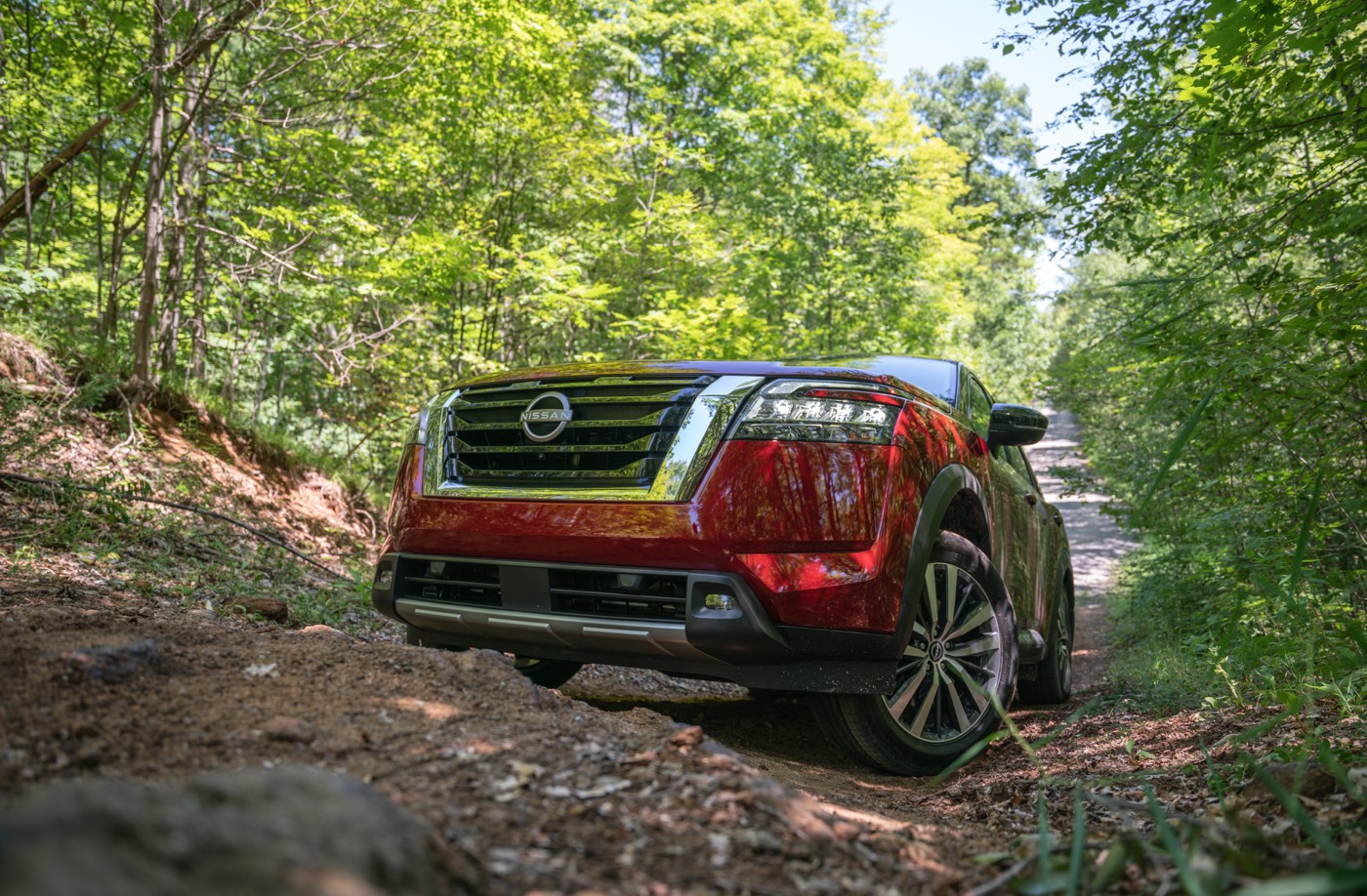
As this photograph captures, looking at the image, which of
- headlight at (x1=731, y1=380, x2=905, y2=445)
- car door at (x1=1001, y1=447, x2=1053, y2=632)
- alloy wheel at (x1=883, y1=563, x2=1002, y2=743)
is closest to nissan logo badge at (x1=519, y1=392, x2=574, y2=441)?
headlight at (x1=731, y1=380, x2=905, y2=445)

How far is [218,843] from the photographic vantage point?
1021 millimetres

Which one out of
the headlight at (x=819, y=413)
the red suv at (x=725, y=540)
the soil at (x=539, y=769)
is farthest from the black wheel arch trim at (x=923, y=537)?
the soil at (x=539, y=769)

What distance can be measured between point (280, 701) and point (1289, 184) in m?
6.13

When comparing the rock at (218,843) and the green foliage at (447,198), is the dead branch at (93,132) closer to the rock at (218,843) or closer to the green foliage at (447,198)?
the green foliage at (447,198)

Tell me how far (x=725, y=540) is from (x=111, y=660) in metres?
1.62

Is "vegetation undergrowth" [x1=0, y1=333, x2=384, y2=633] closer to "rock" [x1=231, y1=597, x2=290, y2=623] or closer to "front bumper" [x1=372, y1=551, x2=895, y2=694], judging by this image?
"rock" [x1=231, y1=597, x2=290, y2=623]

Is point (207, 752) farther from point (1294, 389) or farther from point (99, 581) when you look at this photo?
point (1294, 389)

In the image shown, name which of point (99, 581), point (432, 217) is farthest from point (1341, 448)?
point (432, 217)

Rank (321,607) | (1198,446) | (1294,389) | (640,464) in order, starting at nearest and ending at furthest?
(640,464) → (1294,389) → (321,607) → (1198,446)

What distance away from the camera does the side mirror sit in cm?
405

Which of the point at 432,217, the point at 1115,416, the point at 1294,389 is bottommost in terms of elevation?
the point at 1294,389

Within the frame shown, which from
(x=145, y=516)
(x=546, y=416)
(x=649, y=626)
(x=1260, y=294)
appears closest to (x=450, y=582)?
(x=546, y=416)

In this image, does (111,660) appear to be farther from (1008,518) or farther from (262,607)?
(1008,518)

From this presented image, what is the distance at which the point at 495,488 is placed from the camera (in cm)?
330
